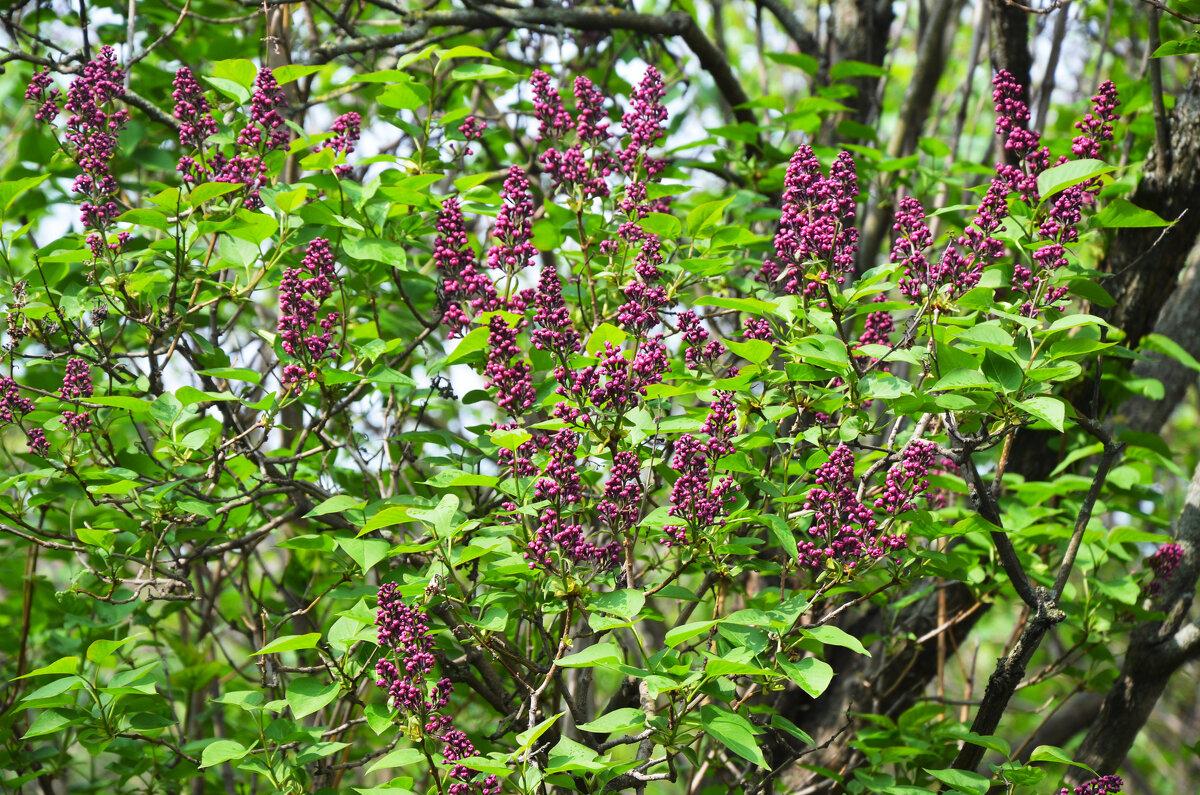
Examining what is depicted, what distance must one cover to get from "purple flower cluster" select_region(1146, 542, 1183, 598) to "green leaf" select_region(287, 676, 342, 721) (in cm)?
272

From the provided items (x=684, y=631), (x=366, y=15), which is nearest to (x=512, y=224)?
(x=684, y=631)

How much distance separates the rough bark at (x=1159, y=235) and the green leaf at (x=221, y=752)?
325 cm

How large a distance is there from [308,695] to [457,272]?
3.84 ft

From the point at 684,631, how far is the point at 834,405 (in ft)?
2.69

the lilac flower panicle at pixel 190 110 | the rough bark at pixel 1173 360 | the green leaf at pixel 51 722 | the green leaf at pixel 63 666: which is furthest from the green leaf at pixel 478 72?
the rough bark at pixel 1173 360

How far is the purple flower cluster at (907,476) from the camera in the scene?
7.62ft

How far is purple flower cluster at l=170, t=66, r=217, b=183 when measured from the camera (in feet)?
9.48

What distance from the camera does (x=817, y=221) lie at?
7.65 feet

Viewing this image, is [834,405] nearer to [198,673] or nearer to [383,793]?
[383,793]

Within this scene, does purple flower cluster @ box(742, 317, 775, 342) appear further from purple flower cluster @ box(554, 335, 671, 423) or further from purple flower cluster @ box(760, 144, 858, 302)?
purple flower cluster @ box(554, 335, 671, 423)

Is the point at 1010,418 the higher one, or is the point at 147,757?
the point at 1010,418

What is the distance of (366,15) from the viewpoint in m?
5.72

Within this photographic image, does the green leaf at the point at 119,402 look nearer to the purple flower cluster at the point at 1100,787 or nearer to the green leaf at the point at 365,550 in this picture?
the green leaf at the point at 365,550

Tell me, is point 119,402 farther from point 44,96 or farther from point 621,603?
point 621,603
